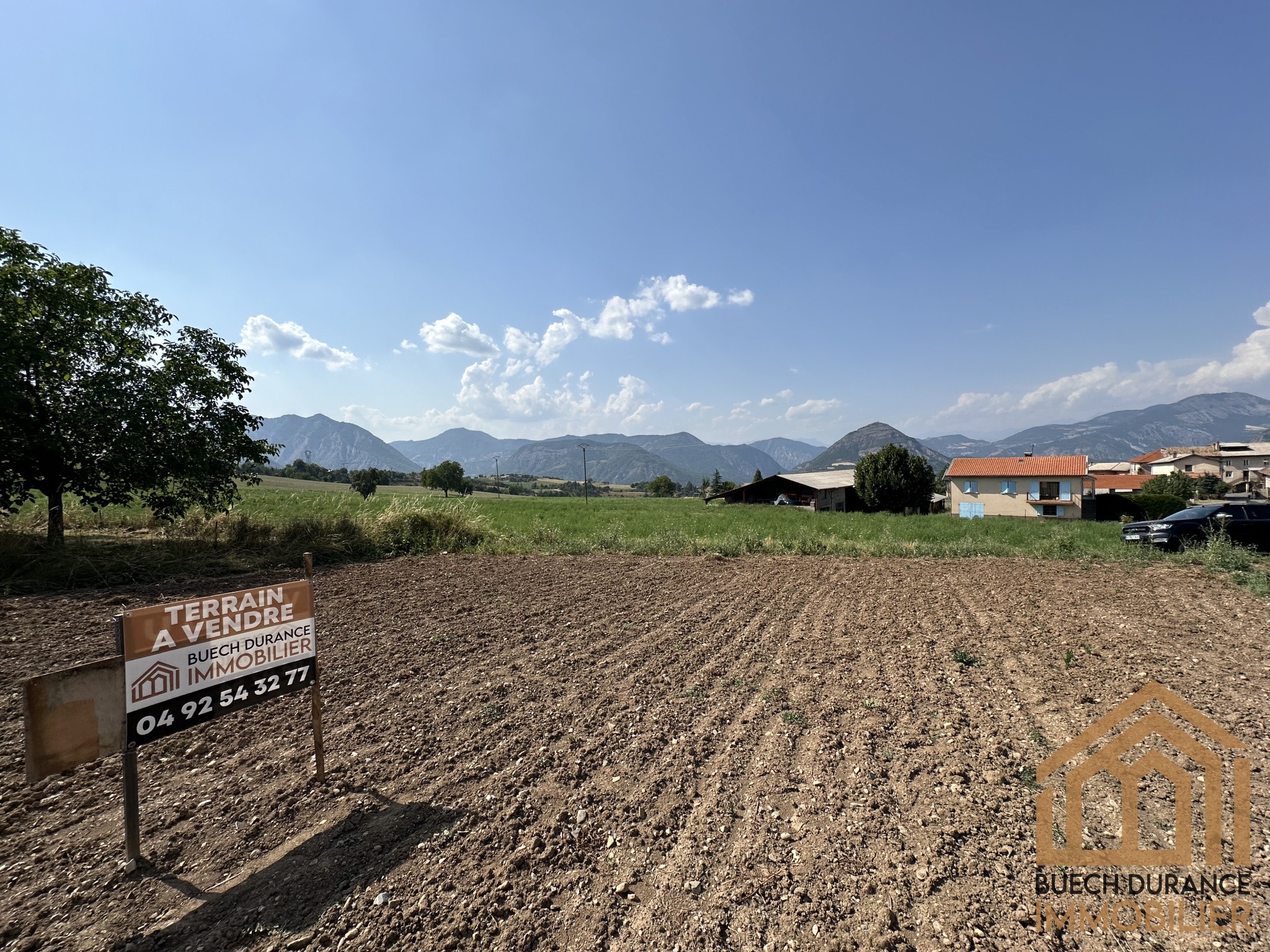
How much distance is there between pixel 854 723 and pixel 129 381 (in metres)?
15.7

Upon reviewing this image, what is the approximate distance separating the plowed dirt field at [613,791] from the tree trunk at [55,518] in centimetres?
393

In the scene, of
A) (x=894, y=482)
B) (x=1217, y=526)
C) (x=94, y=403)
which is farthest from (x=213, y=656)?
(x=894, y=482)

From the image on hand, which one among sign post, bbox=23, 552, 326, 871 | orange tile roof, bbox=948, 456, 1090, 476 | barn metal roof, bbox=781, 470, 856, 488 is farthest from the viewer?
barn metal roof, bbox=781, 470, 856, 488

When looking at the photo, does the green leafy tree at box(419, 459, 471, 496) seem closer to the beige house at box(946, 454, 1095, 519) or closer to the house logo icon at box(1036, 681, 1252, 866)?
the beige house at box(946, 454, 1095, 519)

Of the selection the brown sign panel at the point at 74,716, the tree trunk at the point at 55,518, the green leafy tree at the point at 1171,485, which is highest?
the tree trunk at the point at 55,518

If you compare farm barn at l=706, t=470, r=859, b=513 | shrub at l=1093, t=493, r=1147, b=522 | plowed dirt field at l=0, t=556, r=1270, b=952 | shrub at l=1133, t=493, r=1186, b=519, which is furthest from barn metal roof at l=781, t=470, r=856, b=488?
plowed dirt field at l=0, t=556, r=1270, b=952

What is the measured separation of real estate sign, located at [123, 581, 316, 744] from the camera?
277 centimetres

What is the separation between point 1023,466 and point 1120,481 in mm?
50781

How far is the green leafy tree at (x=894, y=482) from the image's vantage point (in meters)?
44.4

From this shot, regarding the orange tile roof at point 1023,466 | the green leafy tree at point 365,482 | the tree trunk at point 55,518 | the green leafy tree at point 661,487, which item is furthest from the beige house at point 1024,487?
the green leafy tree at point 661,487

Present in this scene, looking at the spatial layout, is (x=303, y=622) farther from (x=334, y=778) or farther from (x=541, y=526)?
(x=541, y=526)

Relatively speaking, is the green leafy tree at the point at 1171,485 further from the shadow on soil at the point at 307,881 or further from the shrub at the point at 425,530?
the shadow on soil at the point at 307,881

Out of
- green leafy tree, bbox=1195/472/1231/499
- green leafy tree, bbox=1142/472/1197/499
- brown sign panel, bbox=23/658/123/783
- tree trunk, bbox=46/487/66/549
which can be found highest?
tree trunk, bbox=46/487/66/549

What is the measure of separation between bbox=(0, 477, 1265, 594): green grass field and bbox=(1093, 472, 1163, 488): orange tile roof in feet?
257
